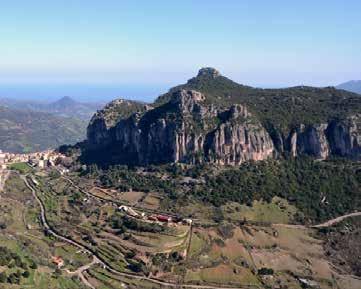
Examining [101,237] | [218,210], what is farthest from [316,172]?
[101,237]

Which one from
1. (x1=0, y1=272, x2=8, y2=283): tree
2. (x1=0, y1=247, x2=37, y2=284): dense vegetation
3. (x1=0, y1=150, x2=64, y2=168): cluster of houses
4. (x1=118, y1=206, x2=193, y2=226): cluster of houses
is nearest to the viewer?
(x1=0, y1=272, x2=8, y2=283): tree

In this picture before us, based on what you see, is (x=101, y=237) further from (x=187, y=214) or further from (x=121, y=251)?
(x=187, y=214)

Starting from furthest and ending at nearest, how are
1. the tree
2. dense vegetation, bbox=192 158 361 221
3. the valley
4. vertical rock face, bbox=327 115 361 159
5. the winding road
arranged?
1. vertical rock face, bbox=327 115 361 159
2. dense vegetation, bbox=192 158 361 221
3. the valley
4. the winding road
5. the tree

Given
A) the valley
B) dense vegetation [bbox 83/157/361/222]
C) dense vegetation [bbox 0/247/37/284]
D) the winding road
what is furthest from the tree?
dense vegetation [bbox 83/157/361/222]

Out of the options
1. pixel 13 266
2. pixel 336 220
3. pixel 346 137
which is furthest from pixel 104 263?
pixel 346 137

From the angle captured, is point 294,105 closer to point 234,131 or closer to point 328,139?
point 328,139

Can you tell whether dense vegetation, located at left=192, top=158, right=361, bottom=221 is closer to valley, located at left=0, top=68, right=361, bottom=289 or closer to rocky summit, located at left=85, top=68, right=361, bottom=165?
valley, located at left=0, top=68, right=361, bottom=289

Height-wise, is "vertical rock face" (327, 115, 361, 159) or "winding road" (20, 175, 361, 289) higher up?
"vertical rock face" (327, 115, 361, 159)

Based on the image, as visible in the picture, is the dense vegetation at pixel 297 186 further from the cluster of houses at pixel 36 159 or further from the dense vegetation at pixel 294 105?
the cluster of houses at pixel 36 159

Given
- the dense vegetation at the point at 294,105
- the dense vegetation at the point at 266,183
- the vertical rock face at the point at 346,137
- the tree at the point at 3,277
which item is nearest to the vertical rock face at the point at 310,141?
the vertical rock face at the point at 346,137
